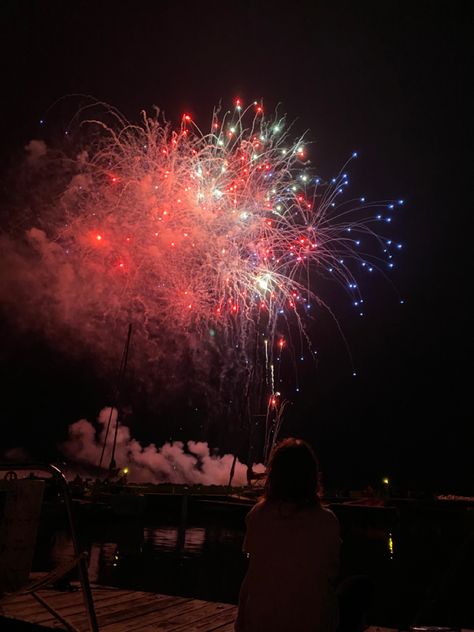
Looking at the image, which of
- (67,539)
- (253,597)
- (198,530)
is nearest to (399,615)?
(253,597)

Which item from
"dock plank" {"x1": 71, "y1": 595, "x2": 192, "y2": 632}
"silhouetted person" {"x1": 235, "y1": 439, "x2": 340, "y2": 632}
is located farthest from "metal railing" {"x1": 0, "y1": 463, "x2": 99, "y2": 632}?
"silhouetted person" {"x1": 235, "y1": 439, "x2": 340, "y2": 632}

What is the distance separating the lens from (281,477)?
3008 millimetres

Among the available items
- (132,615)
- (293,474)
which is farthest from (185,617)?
(293,474)

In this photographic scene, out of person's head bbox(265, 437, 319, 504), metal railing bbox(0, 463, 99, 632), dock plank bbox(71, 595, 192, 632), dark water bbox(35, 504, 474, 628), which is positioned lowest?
dark water bbox(35, 504, 474, 628)

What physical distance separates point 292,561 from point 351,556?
18331 millimetres

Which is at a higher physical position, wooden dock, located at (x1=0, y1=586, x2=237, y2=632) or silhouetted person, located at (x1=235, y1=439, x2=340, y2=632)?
silhouetted person, located at (x1=235, y1=439, x2=340, y2=632)

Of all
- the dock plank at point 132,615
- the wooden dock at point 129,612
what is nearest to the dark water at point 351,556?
the wooden dock at point 129,612

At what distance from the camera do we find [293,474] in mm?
2992

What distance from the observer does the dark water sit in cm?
1065

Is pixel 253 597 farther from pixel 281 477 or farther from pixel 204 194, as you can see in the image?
pixel 204 194

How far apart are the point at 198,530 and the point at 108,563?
13.0m

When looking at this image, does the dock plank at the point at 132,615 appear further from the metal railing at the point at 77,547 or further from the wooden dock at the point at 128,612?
the metal railing at the point at 77,547

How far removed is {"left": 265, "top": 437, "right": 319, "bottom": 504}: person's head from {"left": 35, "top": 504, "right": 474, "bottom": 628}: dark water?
2154 millimetres

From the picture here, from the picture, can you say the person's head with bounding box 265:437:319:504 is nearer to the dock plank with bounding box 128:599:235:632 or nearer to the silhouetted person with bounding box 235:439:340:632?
the silhouetted person with bounding box 235:439:340:632
